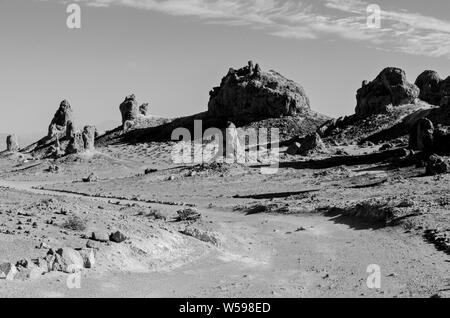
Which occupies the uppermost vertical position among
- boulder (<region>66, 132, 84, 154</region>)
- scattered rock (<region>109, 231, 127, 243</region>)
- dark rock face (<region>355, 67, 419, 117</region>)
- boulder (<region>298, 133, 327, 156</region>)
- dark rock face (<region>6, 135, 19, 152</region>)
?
dark rock face (<region>355, 67, 419, 117</region>)

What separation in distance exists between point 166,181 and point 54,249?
39.0 m

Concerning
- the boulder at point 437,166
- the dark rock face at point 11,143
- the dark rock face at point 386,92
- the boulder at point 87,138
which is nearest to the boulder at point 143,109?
the dark rock face at point 11,143

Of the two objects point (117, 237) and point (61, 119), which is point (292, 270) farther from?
point (61, 119)

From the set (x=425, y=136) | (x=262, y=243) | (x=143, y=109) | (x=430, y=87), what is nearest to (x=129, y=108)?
(x=143, y=109)

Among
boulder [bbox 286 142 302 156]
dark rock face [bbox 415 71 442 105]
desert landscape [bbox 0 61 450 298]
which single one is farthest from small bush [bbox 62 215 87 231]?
dark rock face [bbox 415 71 442 105]

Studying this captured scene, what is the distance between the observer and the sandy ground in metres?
17.5

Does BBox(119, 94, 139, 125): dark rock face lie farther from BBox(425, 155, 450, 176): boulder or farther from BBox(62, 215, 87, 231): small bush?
BBox(62, 215, 87, 231): small bush

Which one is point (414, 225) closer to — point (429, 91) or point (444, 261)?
point (444, 261)

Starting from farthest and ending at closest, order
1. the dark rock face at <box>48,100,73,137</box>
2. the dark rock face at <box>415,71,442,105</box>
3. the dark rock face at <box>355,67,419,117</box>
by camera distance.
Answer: the dark rock face at <box>48,100,73,137</box>
the dark rock face at <box>415,71,442,105</box>
the dark rock face at <box>355,67,419,117</box>

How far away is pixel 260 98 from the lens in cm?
9912

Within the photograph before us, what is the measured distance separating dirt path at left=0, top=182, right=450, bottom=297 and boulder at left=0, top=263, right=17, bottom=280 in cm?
59

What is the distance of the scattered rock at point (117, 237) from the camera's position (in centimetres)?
2048

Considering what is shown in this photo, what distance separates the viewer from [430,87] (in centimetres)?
9150
